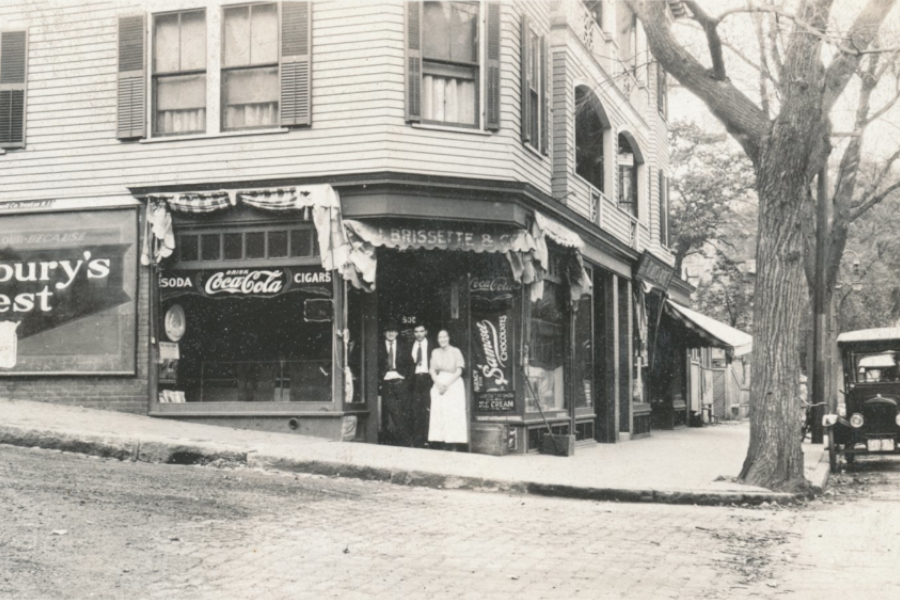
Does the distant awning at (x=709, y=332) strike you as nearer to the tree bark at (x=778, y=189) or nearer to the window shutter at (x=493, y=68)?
the window shutter at (x=493, y=68)

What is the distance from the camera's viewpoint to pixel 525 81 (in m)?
14.3

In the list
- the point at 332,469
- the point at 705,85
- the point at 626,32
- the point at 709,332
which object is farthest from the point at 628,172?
the point at 332,469

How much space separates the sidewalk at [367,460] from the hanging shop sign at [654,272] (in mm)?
7556

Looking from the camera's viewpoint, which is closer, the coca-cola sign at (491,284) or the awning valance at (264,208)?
the awning valance at (264,208)

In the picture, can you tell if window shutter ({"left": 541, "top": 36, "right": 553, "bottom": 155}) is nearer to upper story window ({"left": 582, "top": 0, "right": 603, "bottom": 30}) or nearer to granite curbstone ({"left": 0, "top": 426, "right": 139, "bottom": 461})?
upper story window ({"left": 582, "top": 0, "right": 603, "bottom": 30})

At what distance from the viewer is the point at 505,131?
13.8 m

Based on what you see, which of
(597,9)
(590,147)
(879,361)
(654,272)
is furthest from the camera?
(654,272)

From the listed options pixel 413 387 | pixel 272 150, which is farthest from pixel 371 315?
pixel 272 150

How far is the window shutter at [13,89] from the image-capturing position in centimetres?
1447

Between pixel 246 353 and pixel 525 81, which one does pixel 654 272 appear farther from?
pixel 246 353

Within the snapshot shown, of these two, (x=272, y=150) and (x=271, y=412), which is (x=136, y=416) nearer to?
(x=271, y=412)

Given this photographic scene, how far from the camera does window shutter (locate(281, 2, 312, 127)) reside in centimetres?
1338

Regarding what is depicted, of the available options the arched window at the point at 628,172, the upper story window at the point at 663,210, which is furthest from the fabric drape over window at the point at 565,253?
the upper story window at the point at 663,210

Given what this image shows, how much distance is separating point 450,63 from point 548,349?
4.81 metres
